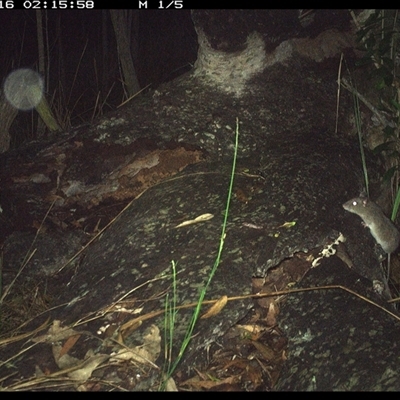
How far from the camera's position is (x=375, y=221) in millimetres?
2578

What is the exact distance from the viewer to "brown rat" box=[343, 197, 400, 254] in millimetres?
2524

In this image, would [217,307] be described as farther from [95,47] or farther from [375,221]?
[95,47]

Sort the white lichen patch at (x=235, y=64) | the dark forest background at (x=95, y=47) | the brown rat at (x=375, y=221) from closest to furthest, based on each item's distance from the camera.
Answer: the brown rat at (x=375, y=221) → the white lichen patch at (x=235, y=64) → the dark forest background at (x=95, y=47)

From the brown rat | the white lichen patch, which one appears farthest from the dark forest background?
the brown rat

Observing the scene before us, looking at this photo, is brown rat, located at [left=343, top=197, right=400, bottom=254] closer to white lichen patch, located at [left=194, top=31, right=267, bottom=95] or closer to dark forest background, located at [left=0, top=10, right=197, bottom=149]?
white lichen patch, located at [left=194, top=31, right=267, bottom=95]

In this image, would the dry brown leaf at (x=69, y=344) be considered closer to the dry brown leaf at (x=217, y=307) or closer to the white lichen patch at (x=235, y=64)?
the dry brown leaf at (x=217, y=307)

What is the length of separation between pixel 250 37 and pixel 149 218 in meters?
1.36

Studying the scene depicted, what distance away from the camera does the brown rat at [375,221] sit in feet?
8.28

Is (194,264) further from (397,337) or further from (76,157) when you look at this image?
(76,157)

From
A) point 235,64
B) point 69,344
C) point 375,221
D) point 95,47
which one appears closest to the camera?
point 69,344

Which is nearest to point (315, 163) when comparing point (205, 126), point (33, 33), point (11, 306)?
point (205, 126)

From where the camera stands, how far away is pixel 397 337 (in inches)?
71.8

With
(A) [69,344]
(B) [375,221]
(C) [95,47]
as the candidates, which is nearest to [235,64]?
(B) [375,221]

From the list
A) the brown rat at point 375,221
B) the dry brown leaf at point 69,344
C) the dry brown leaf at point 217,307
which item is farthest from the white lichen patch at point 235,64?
the dry brown leaf at point 69,344
